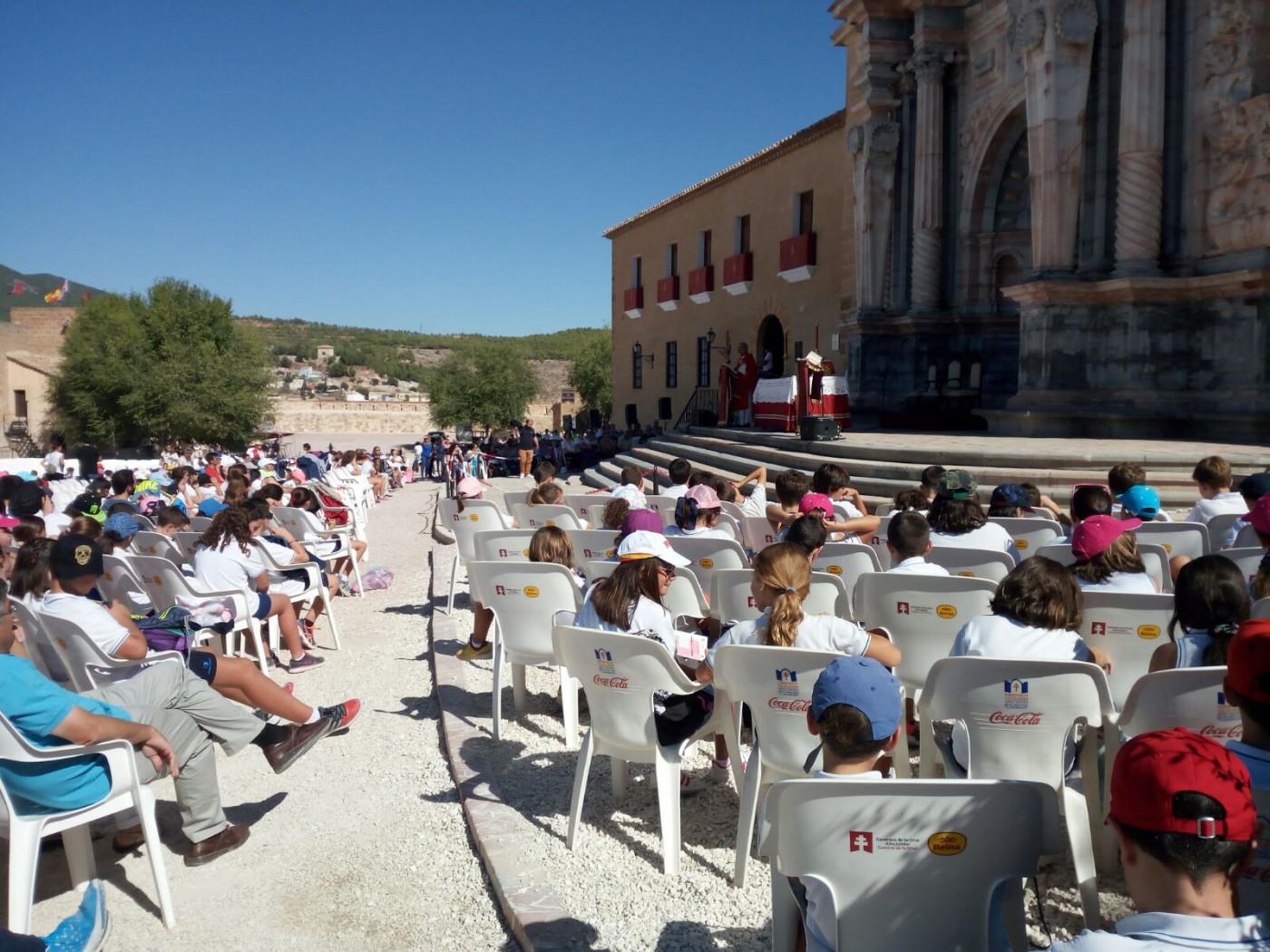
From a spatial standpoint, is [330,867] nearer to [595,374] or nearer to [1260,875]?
[1260,875]

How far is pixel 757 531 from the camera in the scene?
7.45 m

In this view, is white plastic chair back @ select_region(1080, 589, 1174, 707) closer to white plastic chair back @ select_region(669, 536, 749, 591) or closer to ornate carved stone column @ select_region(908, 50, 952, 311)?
white plastic chair back @ select_region(669, 536, 749, 591)

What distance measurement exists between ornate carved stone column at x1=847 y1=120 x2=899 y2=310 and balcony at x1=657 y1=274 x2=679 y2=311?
41.3 feet

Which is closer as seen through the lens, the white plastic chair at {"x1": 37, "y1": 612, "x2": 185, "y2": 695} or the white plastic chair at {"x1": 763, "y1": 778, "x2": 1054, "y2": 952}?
the white plastic chair at {"x1": 763, "y1": 778, "x2": 1054, "y2": 952}

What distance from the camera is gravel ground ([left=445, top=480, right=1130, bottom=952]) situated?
3.35 m

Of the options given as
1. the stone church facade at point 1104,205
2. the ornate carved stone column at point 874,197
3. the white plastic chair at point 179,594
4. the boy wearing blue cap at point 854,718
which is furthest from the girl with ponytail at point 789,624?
the ornate carved stone column at point 874,197

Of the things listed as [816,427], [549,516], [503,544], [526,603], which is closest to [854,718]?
[526,603]

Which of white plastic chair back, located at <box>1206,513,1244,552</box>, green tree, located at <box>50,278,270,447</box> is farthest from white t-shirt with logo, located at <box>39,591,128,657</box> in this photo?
green tree, located at <box>50,278,270,447</box>

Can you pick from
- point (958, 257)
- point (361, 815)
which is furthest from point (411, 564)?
point (958, 257)

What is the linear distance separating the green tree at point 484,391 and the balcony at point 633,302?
11.7 m

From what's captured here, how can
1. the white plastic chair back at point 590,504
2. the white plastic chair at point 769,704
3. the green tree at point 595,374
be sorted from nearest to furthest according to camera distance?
the white plastic chair at point 769,704, the white plastic chair back at point 590,504, the green tree at point 595,374

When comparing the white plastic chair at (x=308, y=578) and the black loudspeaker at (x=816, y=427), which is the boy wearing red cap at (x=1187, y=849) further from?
the black loudspeaker at (x=816, y=427)

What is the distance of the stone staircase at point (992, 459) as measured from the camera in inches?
428

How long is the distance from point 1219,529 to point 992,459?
218 inches
